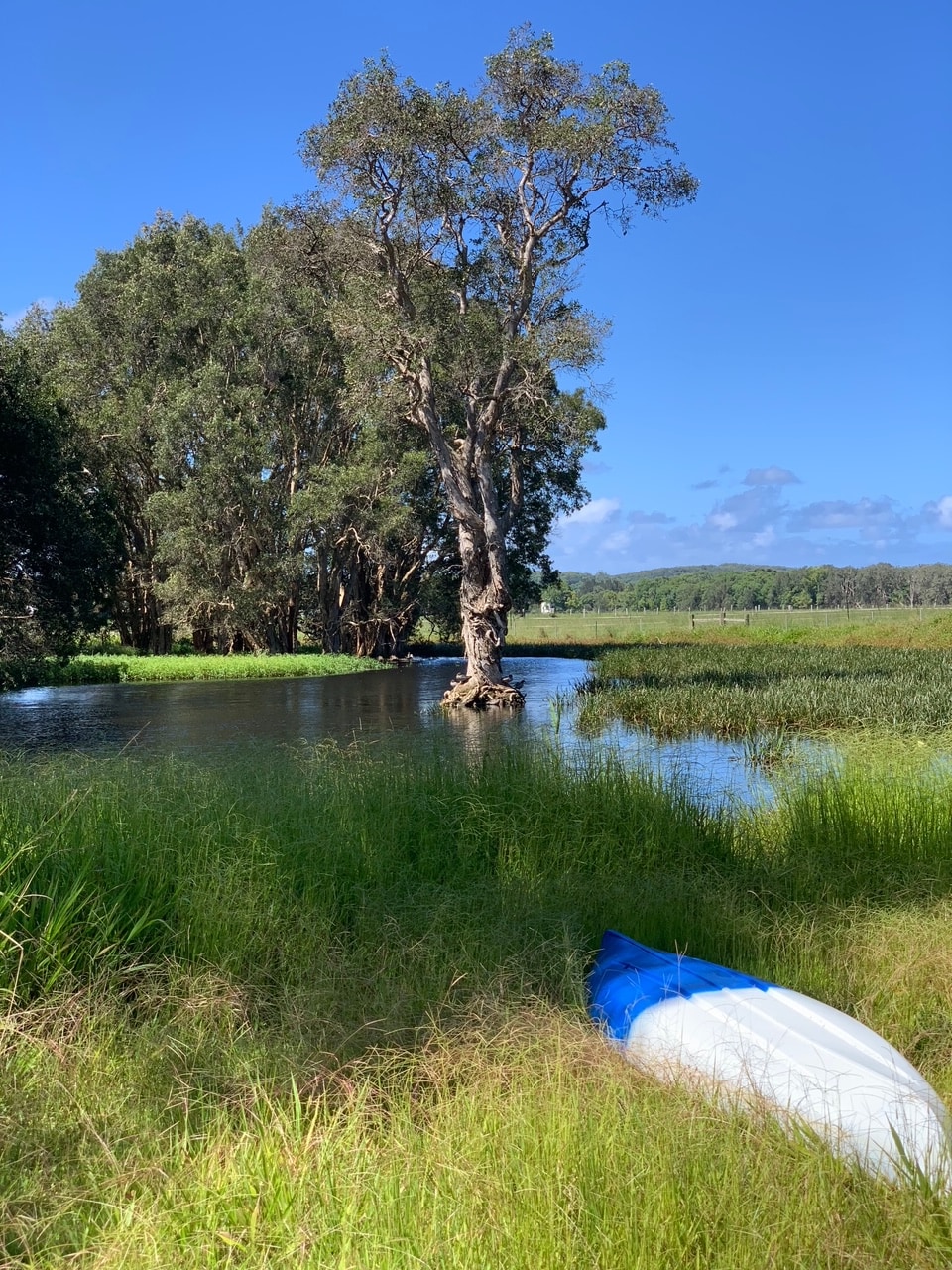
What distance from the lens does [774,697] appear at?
20.2 m

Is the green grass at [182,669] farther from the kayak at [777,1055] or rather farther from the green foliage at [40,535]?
the kayak at [777,1055]

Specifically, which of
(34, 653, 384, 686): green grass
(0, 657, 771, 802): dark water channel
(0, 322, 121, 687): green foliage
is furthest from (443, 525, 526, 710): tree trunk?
(34, 653, 384, 686): green grass

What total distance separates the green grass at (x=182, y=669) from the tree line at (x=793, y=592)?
A: 2968 inches

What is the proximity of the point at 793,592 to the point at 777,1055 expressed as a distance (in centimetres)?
15100

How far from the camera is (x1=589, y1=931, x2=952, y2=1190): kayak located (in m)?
3.43

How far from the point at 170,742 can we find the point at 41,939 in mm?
13376

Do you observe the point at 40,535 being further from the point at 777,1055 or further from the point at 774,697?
the point at 777,1055

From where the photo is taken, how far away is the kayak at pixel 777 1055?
343cm

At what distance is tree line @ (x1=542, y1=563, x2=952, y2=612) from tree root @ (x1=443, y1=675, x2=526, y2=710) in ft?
277

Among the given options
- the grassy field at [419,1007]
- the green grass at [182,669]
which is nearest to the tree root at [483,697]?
the green grass at [182,669]

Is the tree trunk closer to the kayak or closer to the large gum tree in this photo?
the large gum tree

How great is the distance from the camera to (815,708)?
18750mm

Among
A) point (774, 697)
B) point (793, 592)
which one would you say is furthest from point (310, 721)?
point (793, 592)

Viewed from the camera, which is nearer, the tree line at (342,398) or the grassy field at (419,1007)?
the grassy field at (419,1007)
